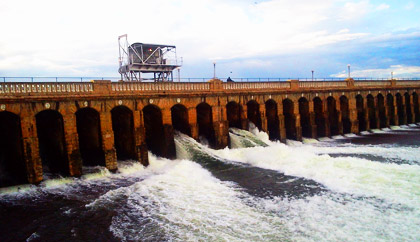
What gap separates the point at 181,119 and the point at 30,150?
15.3m

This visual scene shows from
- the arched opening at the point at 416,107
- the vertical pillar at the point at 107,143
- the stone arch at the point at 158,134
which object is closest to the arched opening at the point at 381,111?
the arched opening at the point at 416,107

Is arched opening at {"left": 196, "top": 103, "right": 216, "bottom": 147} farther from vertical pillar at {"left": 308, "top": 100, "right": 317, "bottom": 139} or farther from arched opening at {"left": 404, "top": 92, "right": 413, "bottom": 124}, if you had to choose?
arched opening at {"left": 404, "top": 92, "right": 413, "bottom": 124}

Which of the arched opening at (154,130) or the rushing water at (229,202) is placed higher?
the arched opening at (154,130)

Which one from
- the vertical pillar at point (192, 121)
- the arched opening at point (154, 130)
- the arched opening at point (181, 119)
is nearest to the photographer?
the arched opening at point (154, 130)

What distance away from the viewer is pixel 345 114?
45.9 meters

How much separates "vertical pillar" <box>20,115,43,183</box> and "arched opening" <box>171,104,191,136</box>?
13.9 m

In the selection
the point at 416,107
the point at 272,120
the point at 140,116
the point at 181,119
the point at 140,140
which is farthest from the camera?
the point at 416,107

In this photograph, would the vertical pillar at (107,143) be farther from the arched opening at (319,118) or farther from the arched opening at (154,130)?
the arched opening at (319,118)

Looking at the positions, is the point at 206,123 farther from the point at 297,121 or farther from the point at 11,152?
the point at 11,152

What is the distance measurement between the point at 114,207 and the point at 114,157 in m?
9.49

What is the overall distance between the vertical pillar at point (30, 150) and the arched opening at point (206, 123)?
1632 centimetres

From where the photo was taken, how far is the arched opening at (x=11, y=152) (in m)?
23.8

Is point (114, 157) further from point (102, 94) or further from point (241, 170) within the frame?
point (241, 170)

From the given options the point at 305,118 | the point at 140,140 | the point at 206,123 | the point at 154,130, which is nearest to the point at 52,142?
the point at 140,140
